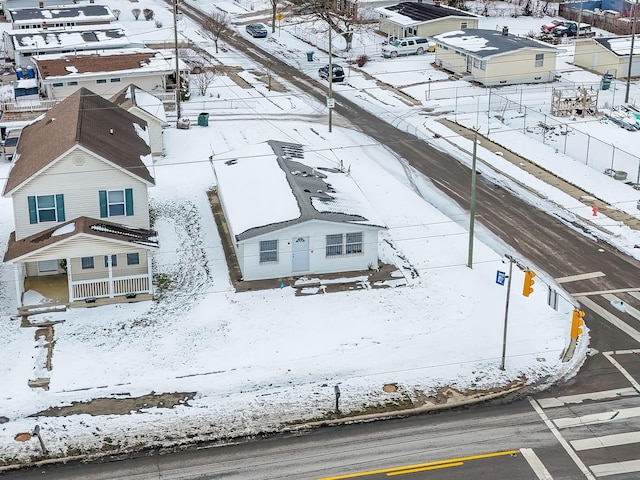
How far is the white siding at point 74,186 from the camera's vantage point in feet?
115

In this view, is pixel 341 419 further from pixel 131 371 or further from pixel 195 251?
pixel 195 251

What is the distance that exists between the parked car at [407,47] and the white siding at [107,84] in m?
23.4

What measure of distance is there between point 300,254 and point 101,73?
109ft

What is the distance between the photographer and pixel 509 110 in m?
62.3

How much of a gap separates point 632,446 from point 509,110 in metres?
39.7

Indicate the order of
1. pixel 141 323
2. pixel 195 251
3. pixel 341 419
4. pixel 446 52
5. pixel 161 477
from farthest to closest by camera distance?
pixel 446 52, pixel 195 251, pixel 141 323, pixel 341 419, pixel 161 477

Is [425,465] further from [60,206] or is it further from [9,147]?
[9,147]

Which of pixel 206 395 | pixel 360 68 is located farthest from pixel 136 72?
pixel 206 395

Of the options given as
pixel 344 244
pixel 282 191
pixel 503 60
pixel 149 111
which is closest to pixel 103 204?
pixel 282 191

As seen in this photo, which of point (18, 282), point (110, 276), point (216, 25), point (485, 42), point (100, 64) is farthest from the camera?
point (216, 25)

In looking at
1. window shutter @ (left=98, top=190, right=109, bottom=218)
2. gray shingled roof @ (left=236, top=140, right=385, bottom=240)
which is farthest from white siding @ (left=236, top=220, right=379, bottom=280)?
window shutter @ (left=98, top=190, right=109, bottom=218)

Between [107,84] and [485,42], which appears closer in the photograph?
[107,84]

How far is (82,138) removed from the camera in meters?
35.2

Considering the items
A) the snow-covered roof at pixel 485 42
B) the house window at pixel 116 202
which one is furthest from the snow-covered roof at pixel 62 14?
the house window at pixel 116 202
